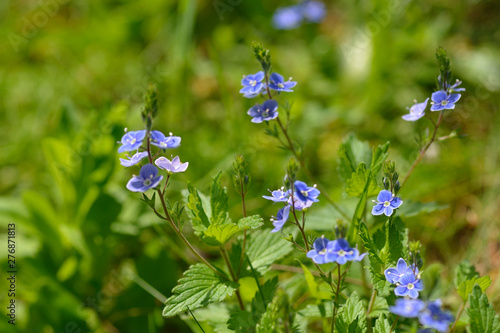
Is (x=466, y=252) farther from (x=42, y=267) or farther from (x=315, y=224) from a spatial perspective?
(x=42, y=267)

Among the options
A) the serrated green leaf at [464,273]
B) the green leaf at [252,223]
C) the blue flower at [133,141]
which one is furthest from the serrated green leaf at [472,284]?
the blue flower at [133,141]

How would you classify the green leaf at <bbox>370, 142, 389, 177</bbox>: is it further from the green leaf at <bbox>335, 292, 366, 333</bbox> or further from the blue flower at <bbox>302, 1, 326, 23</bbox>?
the blue flower at <bbox>302, 1, 326, 23</bbox>

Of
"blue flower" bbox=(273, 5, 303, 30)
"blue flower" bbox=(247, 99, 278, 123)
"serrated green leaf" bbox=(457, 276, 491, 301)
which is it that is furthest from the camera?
"blue flower" bbox=(273, 5, 303, 30)

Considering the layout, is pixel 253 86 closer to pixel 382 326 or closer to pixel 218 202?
pixel 218 202

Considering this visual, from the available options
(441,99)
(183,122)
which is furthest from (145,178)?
(183,122)

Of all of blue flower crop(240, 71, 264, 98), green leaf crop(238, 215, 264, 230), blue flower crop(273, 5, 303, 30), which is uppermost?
blue flower crop(273, 5, 303, 30)

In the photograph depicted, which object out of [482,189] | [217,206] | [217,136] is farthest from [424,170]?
[217,206]

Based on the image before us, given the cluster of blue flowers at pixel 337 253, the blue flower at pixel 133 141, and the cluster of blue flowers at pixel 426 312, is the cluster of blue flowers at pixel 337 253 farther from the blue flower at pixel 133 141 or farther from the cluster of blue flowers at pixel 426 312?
the blue flower at pixel 133 141

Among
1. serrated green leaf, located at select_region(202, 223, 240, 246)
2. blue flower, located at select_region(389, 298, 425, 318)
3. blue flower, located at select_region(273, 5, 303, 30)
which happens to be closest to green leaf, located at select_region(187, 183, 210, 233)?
serrated green leaf, located at select_region(202, 223, 240, 246)

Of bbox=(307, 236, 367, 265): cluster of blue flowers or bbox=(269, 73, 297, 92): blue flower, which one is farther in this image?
bbox=(269, 73, 297, 92): blue flower
